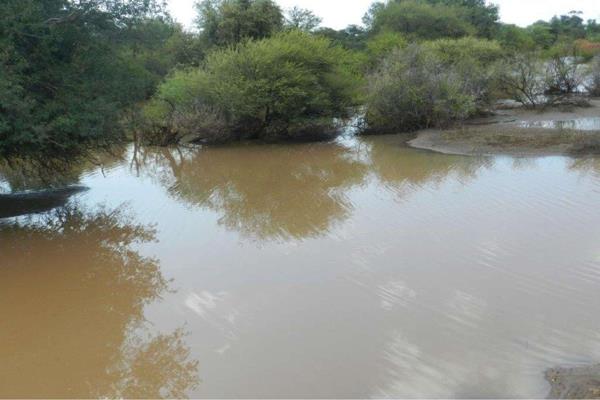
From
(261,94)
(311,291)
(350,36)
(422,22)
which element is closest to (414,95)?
(261,94)

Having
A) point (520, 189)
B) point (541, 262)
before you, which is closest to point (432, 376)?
point (541, 262)

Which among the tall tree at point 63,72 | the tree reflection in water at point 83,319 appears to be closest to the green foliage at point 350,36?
the tall tree at point 63,72

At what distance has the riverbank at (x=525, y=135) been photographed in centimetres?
1817

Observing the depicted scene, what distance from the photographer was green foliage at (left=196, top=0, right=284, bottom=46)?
30.8 metres

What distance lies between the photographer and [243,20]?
31.0m

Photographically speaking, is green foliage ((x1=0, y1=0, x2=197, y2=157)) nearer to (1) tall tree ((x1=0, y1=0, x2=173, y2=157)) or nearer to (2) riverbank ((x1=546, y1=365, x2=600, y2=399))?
(1) tall tree ((x1=0, y1=0, x2=173, y2=157))

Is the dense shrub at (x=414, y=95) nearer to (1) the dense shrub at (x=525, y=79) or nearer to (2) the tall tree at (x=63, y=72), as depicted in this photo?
(1) the dense shrub at (x=525, y=79)

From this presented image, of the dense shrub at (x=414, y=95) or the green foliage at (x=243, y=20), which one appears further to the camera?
the green foliage at (x=243, y=20)

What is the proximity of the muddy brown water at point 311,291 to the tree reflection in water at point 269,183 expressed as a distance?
0.11m

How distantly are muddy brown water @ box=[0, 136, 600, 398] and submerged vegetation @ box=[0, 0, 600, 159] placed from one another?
2636mm

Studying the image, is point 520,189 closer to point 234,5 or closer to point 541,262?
point 541,262

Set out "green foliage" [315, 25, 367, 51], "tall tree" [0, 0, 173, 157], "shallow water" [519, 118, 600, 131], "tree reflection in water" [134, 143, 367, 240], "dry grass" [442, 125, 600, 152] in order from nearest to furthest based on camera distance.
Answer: "tall tree" [0, 0, 173, 157], "tree reflection in water" [134, 143, 367, 240], "dry grass" [442, 125, 600, 152], "shallow water" [519, 118, 600, 131], "green foliage" [315, 25, 367, 51]

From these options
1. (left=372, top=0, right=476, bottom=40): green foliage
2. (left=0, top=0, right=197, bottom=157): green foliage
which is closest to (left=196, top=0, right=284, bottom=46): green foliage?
(left=372, top=0, right=476, bottom=40): green foliage

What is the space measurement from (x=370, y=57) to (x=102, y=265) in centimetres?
2783
